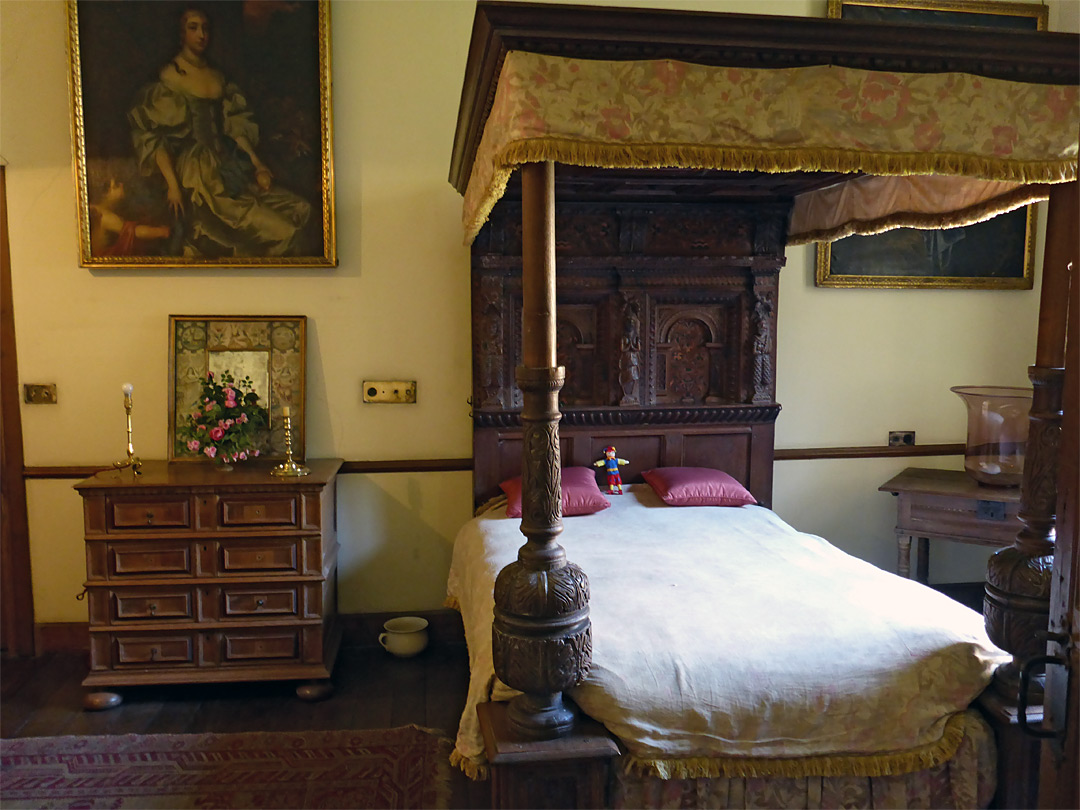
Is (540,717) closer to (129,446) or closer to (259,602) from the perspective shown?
(259,602)

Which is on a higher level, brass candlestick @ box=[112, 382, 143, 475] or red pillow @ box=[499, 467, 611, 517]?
brass candlestick @ box=[112, 382, 143, 475]

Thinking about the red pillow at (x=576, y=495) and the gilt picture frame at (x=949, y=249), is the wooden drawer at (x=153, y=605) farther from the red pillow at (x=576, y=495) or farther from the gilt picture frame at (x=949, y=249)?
the gilt picture frame at (x=949, y=249)

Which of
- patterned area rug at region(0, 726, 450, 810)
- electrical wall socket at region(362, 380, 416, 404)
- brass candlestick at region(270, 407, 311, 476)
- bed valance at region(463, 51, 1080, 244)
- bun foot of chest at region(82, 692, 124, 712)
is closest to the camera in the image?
bed valance at region(463, 51, 1080, 244)

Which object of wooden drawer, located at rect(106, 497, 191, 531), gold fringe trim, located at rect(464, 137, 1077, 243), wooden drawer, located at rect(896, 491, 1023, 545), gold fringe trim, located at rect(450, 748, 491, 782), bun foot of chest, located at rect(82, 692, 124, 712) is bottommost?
bun foot of chest, located at rect(82, 692, 124, 712)

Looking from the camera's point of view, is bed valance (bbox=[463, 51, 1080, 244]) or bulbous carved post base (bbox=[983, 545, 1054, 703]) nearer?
bed valance (bbox=[463, 51, 1080, 244])

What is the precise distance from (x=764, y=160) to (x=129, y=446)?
3.10 metres

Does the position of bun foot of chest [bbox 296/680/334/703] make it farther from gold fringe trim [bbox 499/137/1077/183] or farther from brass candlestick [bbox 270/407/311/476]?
gold fringe trim [bbox 499/137/1077/183]

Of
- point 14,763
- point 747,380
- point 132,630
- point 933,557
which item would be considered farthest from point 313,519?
point 933,557

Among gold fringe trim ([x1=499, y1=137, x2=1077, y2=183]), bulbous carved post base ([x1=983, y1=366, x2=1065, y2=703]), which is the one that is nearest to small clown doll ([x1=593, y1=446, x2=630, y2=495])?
bulbous carved post base ([x1=983, y1=366, x2=1065, y2=703])

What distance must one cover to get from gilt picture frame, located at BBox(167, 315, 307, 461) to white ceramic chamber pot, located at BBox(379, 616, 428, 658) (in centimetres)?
101

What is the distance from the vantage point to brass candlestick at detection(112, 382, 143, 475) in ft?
11.5

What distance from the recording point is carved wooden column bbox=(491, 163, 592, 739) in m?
1.94

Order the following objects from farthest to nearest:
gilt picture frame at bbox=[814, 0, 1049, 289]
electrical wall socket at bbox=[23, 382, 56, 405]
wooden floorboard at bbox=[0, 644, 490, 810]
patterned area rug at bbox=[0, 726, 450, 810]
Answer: gilt picture frame at bbox=[814, 0, 1049, 289]
electrical wall socket at bbox=[23, 382, 56, 405]
wooden floorboard at bbox=[0, 644, 490, 810]
patterned area rug at bbox=[0, 726, 450, 810]

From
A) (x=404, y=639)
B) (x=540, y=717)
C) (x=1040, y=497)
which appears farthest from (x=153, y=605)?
(x=1040, y=497)
